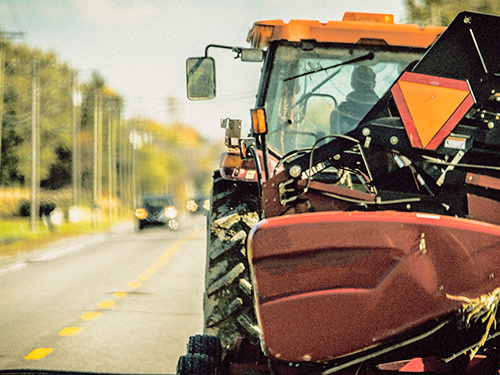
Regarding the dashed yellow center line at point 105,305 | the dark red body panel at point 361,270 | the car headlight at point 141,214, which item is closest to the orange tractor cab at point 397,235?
the dark red body panel at point 361,270

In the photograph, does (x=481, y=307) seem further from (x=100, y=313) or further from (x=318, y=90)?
(x=100, y=313)

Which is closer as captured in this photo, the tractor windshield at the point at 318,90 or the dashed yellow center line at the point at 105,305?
the tractor windshield at the point at 318,90

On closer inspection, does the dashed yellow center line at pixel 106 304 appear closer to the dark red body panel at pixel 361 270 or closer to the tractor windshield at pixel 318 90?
the tractor windshield at pixel 318 90

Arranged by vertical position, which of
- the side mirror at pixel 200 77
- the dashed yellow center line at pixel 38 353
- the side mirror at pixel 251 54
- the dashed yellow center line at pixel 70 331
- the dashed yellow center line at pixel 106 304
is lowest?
the dashed yellow center line at pixel 106 304

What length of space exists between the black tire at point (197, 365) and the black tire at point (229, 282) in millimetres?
268

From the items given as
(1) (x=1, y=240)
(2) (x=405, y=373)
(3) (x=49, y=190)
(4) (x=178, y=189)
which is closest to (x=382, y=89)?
(2) (x=405, y=373)

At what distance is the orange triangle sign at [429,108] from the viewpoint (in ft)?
11.8

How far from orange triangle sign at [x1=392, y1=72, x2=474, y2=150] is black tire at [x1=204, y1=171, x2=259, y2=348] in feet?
5.27

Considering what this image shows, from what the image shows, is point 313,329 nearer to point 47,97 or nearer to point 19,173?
point 19,173

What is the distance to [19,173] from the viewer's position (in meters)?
56.3

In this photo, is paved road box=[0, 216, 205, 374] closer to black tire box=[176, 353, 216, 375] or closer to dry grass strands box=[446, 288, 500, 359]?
black tire box=[176, 353, 216, 375]

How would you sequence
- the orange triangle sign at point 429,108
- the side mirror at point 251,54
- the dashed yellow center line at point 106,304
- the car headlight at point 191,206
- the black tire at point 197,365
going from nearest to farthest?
the orange triangle sign at point 429,108 → the black tire at point 197,365 → the side mirror at point 251,54 → the car headlight at point 191,206 → the dashed yellow center line at point 106,304

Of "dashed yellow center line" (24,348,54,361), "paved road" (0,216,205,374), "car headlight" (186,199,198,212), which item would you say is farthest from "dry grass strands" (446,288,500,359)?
"dashed yellow center line" (24,348,54,361)

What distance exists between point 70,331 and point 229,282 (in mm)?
4415
